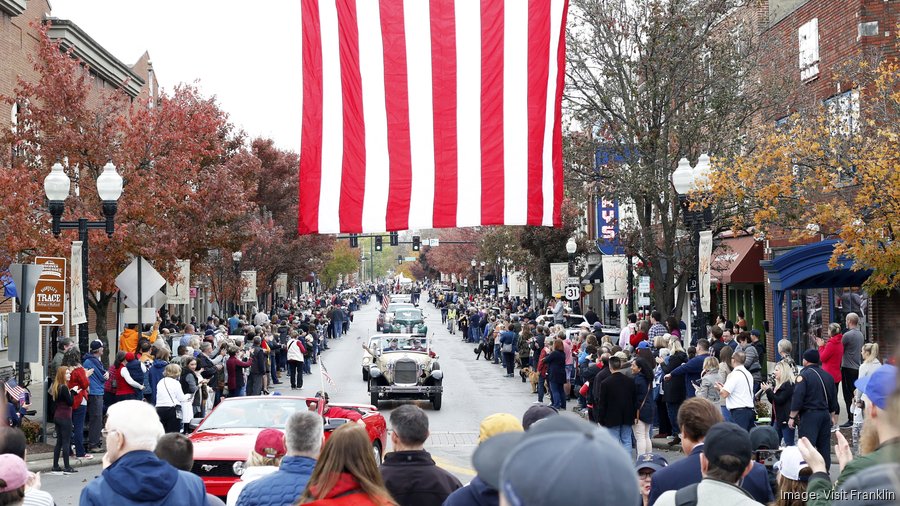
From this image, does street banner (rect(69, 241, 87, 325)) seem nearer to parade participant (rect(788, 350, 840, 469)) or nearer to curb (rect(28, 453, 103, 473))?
curb (rect(28, 453, 103, 473))

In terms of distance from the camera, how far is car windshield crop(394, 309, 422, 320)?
48.6 meters

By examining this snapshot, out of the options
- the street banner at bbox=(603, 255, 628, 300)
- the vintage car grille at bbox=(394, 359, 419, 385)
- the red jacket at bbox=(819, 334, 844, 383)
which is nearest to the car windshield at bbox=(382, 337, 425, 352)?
the vintage car grille at bbox=(394, 359, 419, 385)

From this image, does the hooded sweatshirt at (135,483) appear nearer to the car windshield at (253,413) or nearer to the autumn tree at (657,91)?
the car windshield at (253,413)

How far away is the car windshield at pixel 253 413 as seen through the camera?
12.6 metres

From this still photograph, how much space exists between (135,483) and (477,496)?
64.5 inches

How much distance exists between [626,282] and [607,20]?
1103 cm

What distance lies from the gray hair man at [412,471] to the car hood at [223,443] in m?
5.46

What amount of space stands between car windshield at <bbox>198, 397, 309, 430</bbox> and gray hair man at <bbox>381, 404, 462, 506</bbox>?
6558 millimetres

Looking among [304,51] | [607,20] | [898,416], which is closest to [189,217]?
[607,20]

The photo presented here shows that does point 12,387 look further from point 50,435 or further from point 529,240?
point 529,240

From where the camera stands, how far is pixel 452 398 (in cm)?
2706

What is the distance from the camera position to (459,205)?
34.3 feet

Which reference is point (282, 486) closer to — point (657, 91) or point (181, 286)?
point (657, 91)

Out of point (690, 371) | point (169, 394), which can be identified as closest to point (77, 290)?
point (169, 394)
